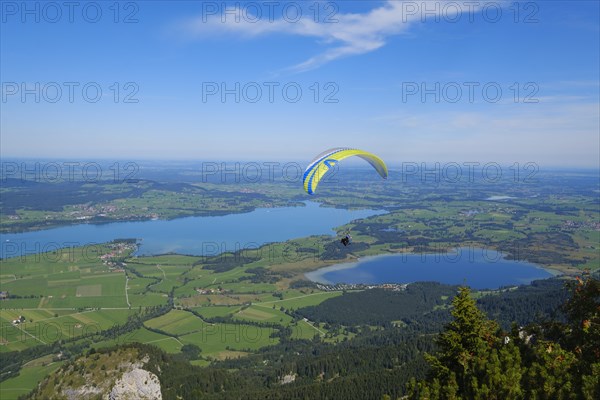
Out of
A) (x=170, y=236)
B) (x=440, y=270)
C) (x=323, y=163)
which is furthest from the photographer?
(x=170, y=236)

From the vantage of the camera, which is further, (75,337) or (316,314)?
(316,314)

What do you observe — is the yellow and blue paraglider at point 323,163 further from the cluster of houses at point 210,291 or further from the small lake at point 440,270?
the small lake at point 440,270

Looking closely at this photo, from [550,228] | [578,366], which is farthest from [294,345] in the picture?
[550,228]

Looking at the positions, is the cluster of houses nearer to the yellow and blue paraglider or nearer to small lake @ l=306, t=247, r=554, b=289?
small lake @ l=306, t=247, r=554, b=289

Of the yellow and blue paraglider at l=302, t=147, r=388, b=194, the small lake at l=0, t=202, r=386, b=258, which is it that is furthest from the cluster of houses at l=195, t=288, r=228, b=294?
the yellow and blue paraglider at l=302, t=147, r=388, b=194

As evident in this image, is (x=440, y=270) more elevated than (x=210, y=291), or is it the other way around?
(x=440, y=270)

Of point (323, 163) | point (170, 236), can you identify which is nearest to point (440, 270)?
point (170, 236)

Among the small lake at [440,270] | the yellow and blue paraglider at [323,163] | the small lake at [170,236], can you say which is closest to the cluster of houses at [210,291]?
the small lake at [440,270]

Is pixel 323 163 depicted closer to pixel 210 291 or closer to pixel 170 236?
pixel 210 291

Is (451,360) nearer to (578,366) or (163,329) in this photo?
(578,366)
